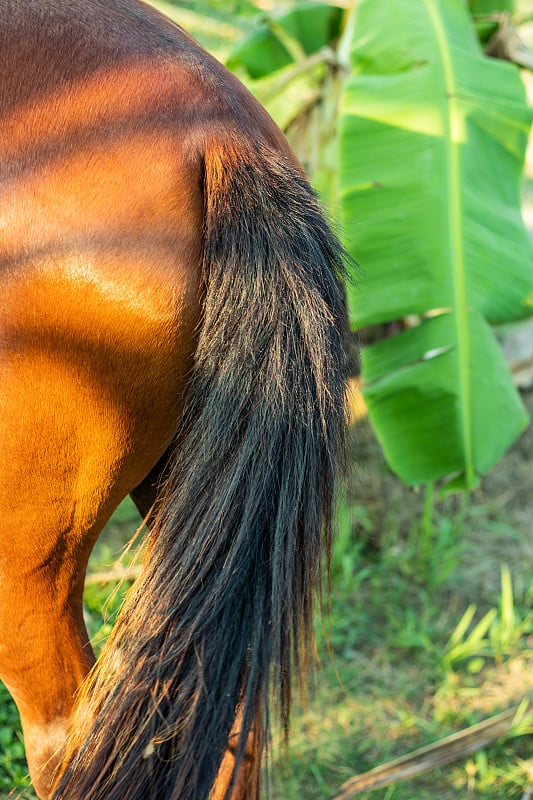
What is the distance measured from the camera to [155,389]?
109 cm

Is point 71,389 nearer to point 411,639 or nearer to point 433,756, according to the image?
point 433,756

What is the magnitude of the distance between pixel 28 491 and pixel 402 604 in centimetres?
203

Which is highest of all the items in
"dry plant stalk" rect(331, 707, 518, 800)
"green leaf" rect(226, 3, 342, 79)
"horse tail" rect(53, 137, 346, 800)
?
"green leaf" rect(226, 3, 342, 79)

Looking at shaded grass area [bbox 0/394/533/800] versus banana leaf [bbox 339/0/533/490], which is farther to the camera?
banana leaf [bbox 339/0/533/490]

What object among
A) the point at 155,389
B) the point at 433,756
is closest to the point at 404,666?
the point at 433,756

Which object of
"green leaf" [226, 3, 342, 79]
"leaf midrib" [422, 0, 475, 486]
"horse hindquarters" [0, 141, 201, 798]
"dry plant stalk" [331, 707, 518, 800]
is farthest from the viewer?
"green leaf" [226, 3, 342, 79]

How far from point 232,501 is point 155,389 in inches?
7.9

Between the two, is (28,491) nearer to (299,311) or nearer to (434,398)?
Result: (299,311)

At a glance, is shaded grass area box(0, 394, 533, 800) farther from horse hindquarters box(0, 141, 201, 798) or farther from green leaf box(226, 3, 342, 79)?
green leaf box(226, 3, 342, 79)

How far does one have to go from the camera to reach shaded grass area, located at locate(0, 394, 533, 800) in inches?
80.3

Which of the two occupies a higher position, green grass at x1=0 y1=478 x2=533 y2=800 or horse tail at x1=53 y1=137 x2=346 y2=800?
horse tail at x1=53 y1=137 x2=346 y2=800

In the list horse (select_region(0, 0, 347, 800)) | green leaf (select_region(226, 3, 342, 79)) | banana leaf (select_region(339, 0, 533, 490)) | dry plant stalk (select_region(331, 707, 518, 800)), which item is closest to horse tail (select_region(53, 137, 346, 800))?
horse (select_region(0, 0, 347, 800))

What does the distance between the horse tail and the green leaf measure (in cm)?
218

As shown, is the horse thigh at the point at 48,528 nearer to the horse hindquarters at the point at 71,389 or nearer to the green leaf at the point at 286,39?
the horse hindquarters at the point at 71,389
